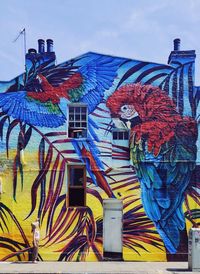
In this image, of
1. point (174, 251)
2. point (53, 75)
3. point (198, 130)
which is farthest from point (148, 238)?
point (53, 75)

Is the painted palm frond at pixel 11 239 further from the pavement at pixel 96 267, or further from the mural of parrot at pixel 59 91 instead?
the mural of parrot at pixel 59 91

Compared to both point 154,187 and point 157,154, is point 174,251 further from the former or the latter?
point 157,154

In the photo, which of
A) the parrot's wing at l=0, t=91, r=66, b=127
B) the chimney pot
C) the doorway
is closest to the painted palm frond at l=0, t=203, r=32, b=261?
the doorway

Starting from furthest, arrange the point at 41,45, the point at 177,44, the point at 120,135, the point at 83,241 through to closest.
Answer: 1. the point at 41,45
2. the point at 177,44
3. the point at 120,135
4. the point at 83,241

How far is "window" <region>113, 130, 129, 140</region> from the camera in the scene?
696 inches

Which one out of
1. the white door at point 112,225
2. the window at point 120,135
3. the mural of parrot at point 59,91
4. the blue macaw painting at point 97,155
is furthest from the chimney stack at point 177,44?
the white door at point 112,225

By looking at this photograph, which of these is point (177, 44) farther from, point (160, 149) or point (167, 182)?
point (167, 182)

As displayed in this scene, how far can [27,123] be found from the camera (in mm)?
17750

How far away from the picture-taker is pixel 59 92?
1786cm

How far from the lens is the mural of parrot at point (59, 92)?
17.8 metres

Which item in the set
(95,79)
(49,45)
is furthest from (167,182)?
(49,45)

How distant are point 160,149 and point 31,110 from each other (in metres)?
5.12

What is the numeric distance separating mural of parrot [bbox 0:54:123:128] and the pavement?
203 inches

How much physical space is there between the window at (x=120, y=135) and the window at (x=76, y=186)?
172cm
